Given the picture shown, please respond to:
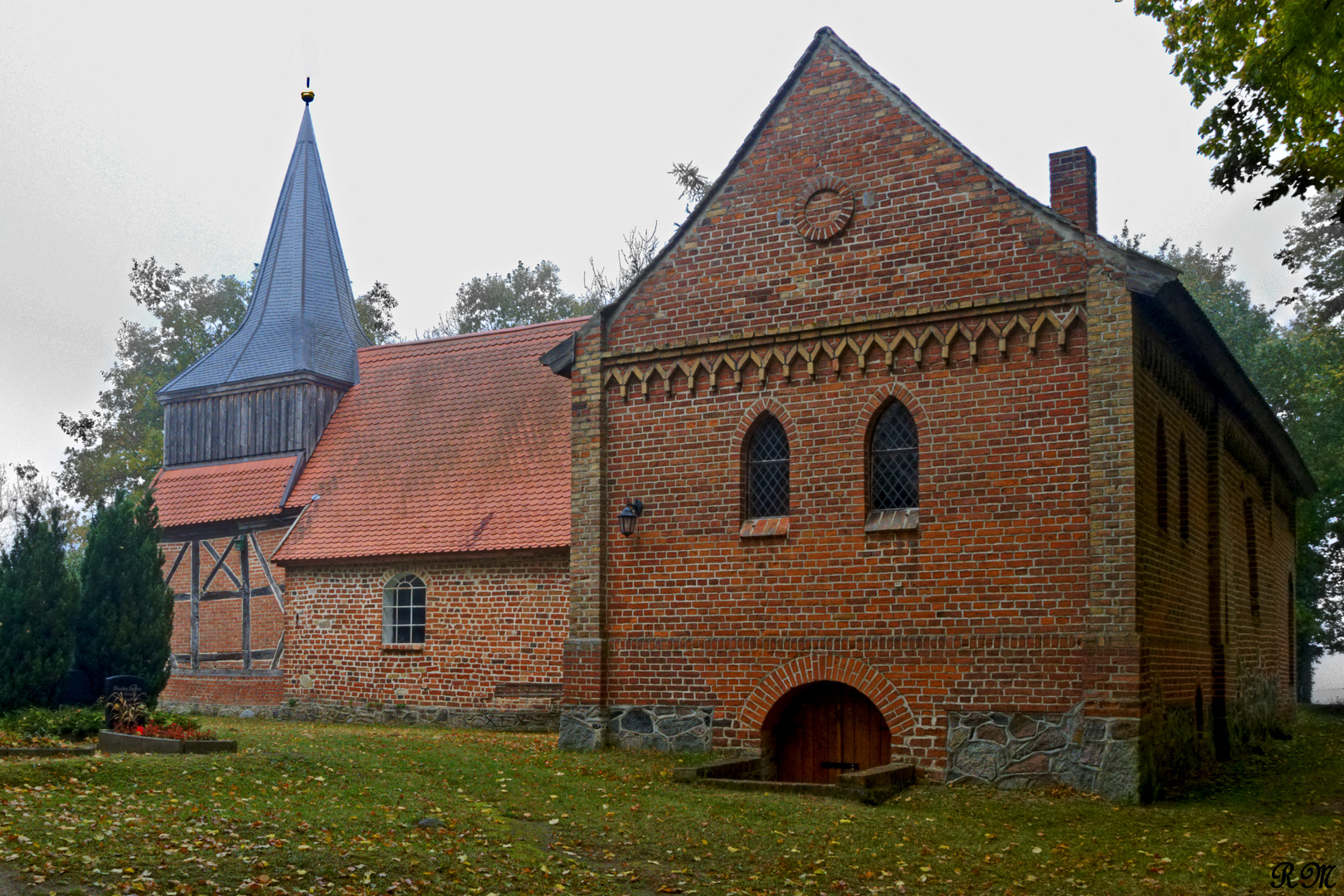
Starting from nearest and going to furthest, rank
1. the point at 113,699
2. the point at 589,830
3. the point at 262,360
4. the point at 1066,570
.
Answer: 1. the point at 589,830
2. the point at 1066,570
3. the point at 113,699
4. the point at 262,360

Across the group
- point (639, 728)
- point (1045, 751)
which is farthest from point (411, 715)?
point (1045, 751)

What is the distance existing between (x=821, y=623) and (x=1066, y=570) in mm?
2722

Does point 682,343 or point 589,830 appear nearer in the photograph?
point 589,830

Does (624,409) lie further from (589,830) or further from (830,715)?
(589,830)

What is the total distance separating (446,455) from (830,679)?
10.7 meters

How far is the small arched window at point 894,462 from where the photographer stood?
544 inches

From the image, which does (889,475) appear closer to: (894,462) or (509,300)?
(894,462)

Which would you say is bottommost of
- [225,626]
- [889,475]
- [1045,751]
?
[1045,751]

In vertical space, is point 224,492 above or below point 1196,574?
above

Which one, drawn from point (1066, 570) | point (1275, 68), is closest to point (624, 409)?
point (1066, 570)

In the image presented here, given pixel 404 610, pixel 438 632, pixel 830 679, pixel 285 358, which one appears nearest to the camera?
pixel 830 679

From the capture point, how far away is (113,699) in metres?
14.9

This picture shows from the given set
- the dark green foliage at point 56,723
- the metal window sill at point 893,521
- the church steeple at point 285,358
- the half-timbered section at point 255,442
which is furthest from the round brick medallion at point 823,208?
the church steeple at point 285,358

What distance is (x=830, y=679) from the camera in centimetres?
1380
